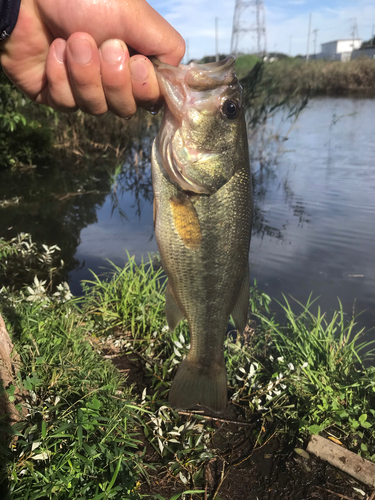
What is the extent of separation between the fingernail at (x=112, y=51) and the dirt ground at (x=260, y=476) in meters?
2.46

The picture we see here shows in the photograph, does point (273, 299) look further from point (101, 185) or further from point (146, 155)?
point (146, 155)

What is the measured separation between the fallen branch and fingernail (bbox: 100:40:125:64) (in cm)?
270

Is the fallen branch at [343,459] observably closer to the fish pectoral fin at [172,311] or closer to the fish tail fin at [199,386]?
the fish tail fin at [199,386]

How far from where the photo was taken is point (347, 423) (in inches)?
107

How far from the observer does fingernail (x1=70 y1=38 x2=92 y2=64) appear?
63.1 inches

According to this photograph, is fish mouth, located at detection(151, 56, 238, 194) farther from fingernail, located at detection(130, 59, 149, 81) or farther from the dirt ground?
→ the dirt ground

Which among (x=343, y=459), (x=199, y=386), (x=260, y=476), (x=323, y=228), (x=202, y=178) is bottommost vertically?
(x=260, y=476)

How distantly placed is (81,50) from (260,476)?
281cm

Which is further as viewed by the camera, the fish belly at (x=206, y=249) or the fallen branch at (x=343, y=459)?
the fallen branch at (x=343, y=459)

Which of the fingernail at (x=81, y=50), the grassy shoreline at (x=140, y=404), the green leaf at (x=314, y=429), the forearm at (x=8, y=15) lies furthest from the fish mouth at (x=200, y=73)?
the green leaf at (x=314, y=429)

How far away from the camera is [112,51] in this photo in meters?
1.65

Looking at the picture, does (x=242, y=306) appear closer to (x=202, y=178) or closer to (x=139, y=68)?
(x=202, y=178)

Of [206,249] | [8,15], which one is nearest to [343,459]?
[206,249]

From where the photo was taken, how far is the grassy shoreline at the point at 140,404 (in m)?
2.00
